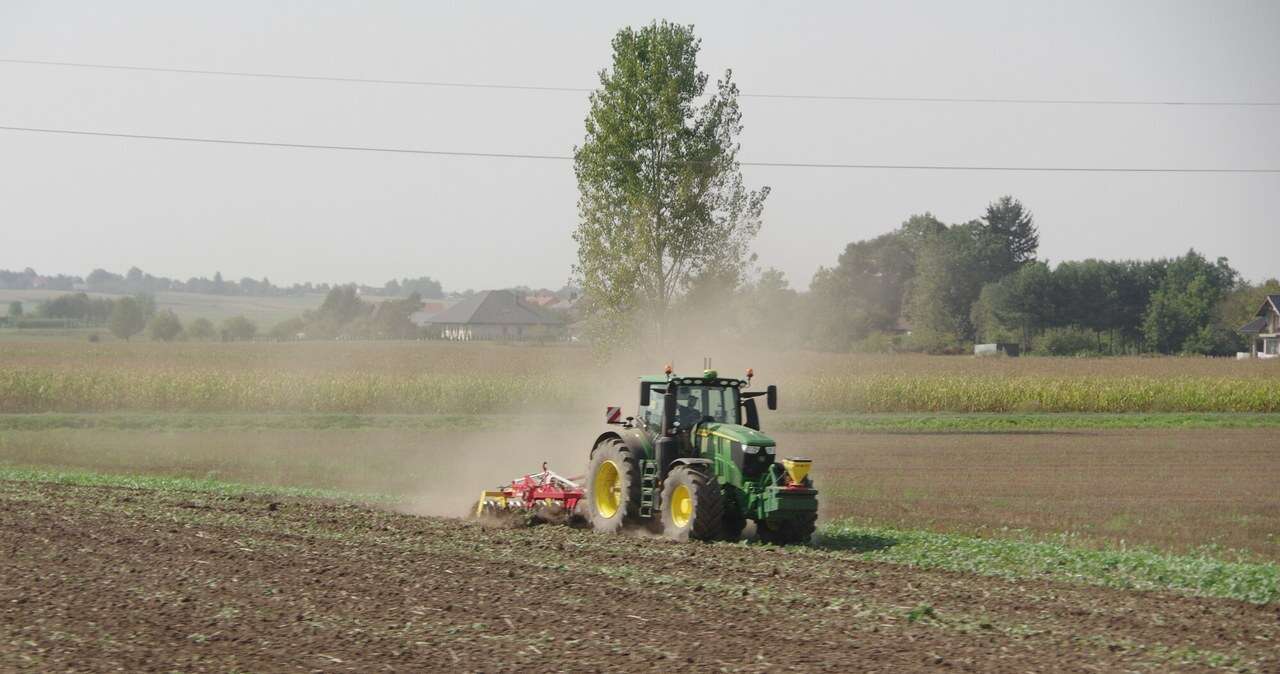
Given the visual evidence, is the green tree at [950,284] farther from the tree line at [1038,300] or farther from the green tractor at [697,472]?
the green tractor at [697,472]

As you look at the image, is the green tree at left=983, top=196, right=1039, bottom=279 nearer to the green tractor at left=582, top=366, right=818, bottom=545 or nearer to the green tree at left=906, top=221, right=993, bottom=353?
the green tree at left=906, top=221, right=993, bottom=353

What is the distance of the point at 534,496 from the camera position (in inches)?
723

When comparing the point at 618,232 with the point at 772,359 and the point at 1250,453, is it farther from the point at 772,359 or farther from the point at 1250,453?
the point at 1250,453

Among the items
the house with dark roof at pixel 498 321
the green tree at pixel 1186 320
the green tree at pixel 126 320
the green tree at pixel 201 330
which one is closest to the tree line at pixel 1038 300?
the green tree at pixel 1186 320

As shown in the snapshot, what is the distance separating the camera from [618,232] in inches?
1394

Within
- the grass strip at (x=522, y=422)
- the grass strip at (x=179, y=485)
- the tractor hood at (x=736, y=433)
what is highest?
the tractor hood at (x=736, y=433)

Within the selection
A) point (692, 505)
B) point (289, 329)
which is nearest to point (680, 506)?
point (692, 505)

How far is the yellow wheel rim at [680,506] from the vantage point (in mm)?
15953

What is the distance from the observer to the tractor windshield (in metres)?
17.0

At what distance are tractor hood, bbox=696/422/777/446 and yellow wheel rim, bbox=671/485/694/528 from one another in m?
0.89

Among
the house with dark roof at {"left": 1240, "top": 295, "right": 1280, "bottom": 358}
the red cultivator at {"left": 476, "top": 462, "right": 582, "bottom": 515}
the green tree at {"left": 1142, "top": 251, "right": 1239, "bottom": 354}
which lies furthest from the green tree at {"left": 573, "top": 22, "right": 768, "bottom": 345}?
the green tree at {"left": 1142, "top": 251, "right": 1239, "bottom": 354}

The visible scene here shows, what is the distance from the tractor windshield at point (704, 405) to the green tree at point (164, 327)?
7607 cm

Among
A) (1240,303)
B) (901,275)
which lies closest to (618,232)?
(1240,303)

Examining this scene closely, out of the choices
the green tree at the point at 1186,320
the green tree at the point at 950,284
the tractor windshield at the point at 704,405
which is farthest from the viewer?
the green tree at the point at 950,284
